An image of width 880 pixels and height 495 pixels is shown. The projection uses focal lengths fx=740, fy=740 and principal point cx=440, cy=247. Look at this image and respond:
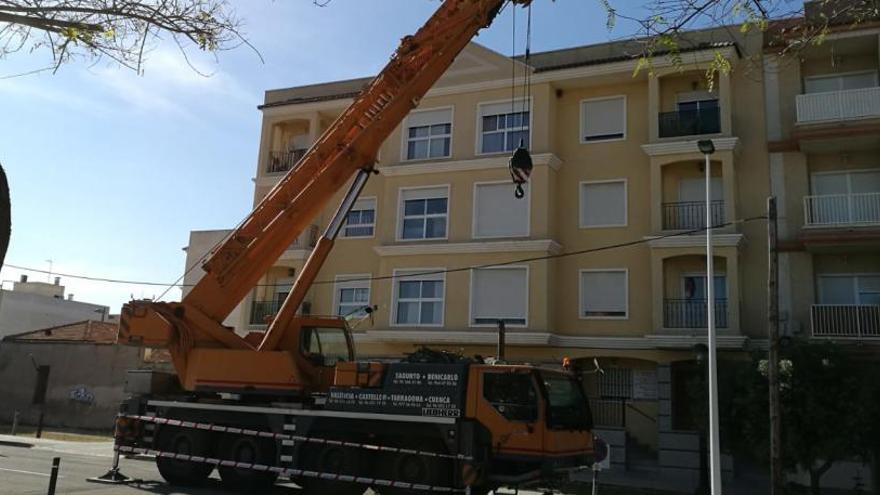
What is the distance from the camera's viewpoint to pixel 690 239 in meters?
22.7

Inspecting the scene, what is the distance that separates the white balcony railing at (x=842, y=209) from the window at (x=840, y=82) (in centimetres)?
356

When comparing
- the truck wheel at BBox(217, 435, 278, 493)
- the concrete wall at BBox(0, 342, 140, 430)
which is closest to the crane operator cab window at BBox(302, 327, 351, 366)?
the truck wheel at BBox(217, 435, 278, 493)

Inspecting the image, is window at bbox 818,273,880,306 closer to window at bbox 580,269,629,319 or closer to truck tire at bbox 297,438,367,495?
window at bbox 580,269,629,319

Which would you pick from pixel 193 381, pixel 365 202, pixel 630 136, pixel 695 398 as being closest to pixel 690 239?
pixel 630 136

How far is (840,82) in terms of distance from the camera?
23000 millimetres

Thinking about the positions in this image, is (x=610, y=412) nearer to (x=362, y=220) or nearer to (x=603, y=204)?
(x=603, y=204)

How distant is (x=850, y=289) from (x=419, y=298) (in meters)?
13.5

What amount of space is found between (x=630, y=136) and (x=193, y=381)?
16.7 metres

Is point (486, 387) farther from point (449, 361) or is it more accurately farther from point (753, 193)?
point (753, 193)

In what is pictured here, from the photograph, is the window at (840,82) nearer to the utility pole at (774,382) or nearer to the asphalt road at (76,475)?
the utility pole at (774,382)

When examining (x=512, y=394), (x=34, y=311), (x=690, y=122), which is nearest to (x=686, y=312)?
(x=690, y=122)

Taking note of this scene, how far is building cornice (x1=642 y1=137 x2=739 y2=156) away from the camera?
2262 centimetres

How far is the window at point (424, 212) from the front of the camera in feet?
87.0

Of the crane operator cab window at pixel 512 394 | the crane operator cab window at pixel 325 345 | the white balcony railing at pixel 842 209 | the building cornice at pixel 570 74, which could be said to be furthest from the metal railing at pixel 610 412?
the crane operator cab window at pixel 512 394
